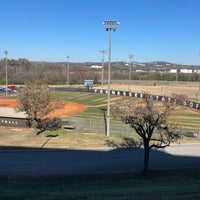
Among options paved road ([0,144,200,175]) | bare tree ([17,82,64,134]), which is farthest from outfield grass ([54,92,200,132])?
bare tree ([17,82,64,134])

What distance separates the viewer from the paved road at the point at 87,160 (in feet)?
84.1

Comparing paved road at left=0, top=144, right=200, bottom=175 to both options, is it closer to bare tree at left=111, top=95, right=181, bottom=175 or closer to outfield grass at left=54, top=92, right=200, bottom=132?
bare tree at left=111, top=95, right=181, bottom=175

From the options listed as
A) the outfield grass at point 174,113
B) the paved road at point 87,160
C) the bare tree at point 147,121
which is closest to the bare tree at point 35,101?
the paved road at point 87,160

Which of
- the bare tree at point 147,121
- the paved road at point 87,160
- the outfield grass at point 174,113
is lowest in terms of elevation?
the paved road at point 87,160

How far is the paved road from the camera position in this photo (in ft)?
84.1

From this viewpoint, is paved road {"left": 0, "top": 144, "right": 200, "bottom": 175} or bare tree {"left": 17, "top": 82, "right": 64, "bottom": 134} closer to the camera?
paved road {"left": 0, "top": 144, "right": 200, "bottom": 175}

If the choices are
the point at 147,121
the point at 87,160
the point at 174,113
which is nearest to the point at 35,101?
the point at 87,160

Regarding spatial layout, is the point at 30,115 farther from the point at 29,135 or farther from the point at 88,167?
the point at 88,167

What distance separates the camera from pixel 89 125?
43688 mm

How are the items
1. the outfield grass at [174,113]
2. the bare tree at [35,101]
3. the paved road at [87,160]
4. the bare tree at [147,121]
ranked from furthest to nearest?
the outfield grass at [174,113] < the bare tree at [35,101] < the paved road at [87,160] < the bare tree at [147,121]

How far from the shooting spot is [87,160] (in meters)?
28.4

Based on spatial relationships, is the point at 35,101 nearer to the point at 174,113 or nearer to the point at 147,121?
the point at 147,121

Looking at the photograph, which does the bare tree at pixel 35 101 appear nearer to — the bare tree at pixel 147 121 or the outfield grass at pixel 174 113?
the bare tree at pixel 147 121

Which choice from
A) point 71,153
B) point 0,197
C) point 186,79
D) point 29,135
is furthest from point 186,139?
point 186,79
